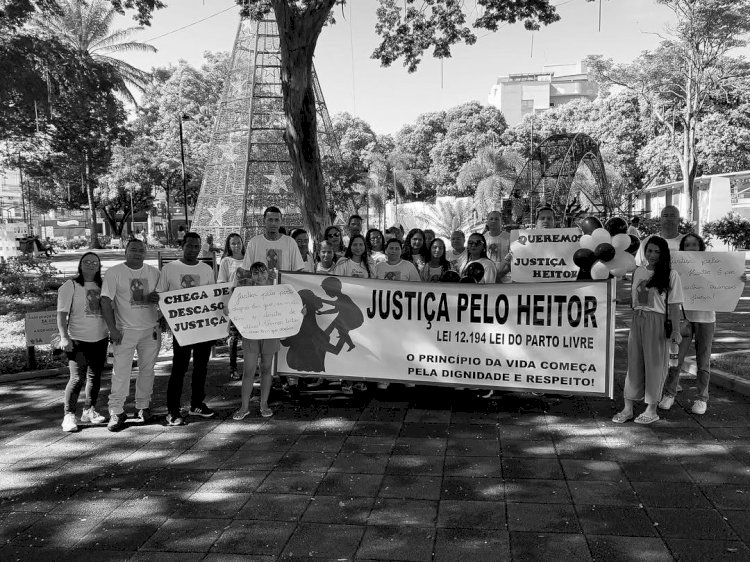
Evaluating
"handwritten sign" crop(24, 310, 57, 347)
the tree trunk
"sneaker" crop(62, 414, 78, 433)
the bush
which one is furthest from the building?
"sneaker" crop(62, 414, 78, 433)

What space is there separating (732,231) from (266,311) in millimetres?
27145

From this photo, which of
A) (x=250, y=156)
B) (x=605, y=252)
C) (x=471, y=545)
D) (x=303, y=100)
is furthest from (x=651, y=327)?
(x=250, y=156)

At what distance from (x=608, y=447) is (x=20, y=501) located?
4.56 meters

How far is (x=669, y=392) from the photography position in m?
6.34

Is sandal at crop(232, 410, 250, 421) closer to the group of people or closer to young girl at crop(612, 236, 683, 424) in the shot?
the group of people

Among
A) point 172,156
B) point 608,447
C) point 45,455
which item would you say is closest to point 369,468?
point 608,447

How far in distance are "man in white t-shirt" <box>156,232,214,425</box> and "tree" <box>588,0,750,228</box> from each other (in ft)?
83.2

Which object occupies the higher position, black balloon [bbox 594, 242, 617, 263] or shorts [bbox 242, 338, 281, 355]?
black balloon [bbox 594, 242, 617, 263]

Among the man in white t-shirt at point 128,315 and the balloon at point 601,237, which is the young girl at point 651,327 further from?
the man in white t-shirt at point 128,315

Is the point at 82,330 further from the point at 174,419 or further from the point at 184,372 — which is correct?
the point at 174,419

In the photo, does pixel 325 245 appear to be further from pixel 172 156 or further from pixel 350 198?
pixel 172 156

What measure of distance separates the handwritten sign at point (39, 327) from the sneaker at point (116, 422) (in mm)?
2578

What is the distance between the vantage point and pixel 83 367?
602 centimetres

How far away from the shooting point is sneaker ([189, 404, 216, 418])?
6332 millimetres
